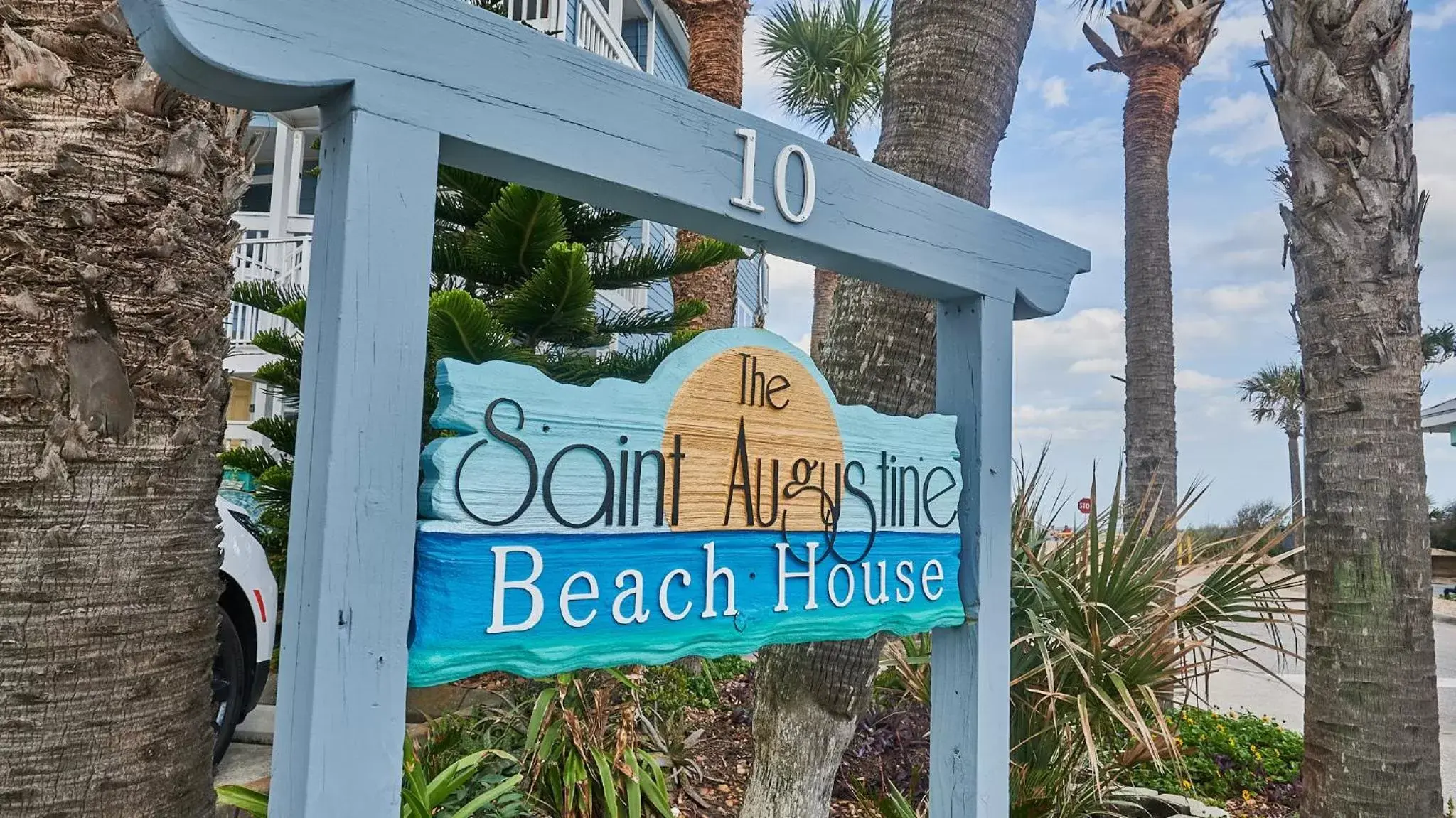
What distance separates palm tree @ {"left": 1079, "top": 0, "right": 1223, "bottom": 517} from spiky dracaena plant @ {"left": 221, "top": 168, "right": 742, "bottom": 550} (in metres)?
4.32

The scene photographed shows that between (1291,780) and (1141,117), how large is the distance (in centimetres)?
567

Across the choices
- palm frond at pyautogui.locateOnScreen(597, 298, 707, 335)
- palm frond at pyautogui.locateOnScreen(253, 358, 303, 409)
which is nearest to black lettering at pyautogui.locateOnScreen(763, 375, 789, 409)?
palm frond at pyautogui.locateOnScreen(597, 298, 707, 335)

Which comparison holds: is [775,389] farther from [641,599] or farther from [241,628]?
[241,628]

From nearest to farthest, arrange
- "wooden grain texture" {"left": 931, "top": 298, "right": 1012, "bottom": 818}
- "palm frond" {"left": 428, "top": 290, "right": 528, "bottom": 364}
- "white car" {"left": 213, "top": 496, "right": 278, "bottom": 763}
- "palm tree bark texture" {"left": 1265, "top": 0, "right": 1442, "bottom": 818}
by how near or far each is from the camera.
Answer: "wooden grain texture" {"left": 931, "top": 298, "right": 1012, "bottom": 818}, "palm frond" {"left": 428, "top": 290, "right": 528, "bottom": 364}, "palm tree bark texture" {"left": 1265, "top": 0, "right": 1442, "bottom": 818}, "white car" {"left": 213, "top": 496, "right": 278, "bottom": 763}

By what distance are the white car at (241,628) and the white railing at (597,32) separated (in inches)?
251

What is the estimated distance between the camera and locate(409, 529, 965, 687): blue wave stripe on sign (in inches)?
53.6

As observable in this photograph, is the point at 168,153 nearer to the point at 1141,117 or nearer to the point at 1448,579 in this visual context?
the point at 1141,117

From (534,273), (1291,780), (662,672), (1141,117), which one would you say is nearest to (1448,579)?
(1141,117)

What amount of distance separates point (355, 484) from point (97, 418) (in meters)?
0.89

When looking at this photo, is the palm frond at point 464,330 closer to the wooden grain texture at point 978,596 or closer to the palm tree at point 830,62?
the wooden grain texture at point 978,596

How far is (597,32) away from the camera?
378 inches

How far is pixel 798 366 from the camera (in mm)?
1865

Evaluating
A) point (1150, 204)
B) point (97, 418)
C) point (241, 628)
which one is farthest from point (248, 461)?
point (1150, 204)

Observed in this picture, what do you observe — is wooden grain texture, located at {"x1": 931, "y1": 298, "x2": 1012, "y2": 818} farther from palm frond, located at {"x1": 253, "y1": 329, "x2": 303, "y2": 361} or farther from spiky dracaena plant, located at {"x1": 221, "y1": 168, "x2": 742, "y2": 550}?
palm frond, located at {"x1": 253, "y1": 329, "x2": 303, "y2": 361}
